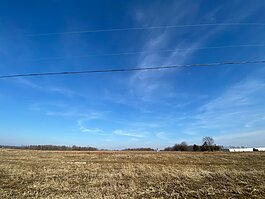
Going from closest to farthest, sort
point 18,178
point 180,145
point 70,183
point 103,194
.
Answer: point 103,194, point 70,183, point 18,178, point 180,145

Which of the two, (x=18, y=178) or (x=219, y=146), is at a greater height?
(x=219, y=146)

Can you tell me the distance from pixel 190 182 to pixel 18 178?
1250 centimetres

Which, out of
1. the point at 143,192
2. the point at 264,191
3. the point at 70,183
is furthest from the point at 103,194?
the point at 264,191

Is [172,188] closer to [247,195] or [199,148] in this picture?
[247,195]

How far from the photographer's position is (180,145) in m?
156

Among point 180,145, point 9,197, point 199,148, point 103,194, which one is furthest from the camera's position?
point 180,145

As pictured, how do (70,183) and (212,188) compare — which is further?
(70,183)

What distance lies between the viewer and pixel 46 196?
36.5ft

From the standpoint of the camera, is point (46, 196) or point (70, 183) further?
point (70, 183)

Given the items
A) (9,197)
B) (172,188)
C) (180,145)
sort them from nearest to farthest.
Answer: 1. (9,197)
2. (172,188)
3. (180,145)

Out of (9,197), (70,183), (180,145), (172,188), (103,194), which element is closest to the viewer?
(9,197)

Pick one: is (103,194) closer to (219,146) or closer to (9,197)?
(9,197)

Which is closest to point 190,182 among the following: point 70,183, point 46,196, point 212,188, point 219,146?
point 212,188

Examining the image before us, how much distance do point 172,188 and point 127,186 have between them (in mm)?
2846
